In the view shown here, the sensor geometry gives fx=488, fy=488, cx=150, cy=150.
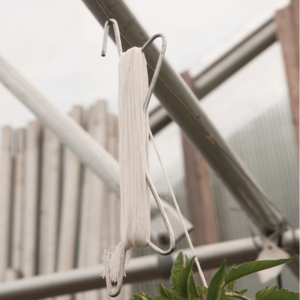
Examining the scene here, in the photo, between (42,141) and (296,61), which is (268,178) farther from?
(42,141)

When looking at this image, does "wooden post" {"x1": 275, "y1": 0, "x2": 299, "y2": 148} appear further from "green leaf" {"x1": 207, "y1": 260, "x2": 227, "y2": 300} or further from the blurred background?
"green leaf" {"x1": 207, "y1": 260, "x2": 227, "y2": 300}

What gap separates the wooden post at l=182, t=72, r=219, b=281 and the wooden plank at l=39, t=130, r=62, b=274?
Answer: 788 millimetres

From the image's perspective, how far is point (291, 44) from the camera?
2416 millimetres

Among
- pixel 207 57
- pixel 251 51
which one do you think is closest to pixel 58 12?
pixel 207 57

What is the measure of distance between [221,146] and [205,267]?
591 mm

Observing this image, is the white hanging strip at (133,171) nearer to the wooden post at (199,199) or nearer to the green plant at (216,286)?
the green plant at (216,286)

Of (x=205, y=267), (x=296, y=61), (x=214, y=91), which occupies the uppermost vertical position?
(x=214, y=91)

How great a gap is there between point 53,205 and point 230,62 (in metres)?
1.30

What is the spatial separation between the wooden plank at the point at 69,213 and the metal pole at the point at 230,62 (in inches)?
22.2

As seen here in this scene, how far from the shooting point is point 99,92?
Result: 301 cm

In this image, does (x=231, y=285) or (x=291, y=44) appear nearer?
(x=231, y=285)

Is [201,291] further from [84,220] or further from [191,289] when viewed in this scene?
[84,220]

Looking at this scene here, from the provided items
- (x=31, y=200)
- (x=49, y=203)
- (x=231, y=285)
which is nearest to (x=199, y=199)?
(x=49, y=203)

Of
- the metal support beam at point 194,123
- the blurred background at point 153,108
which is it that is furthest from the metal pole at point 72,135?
the blurred background at point 153,108
